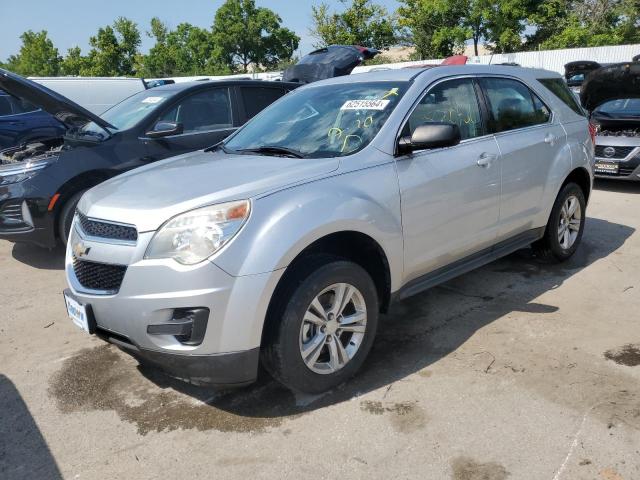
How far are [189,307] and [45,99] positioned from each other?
346cm

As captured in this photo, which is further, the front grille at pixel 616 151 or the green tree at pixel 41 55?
the green tree at pixel 41 55

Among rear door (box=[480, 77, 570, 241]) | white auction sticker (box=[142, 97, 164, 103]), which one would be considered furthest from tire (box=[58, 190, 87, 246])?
rear door (box=[480, 77, 570, 241])

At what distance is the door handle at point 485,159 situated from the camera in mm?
3849

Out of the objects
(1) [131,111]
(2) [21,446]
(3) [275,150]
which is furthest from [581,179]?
(2) [21,446]

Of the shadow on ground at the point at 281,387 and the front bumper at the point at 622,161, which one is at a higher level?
the front bumper at the point at 622,161

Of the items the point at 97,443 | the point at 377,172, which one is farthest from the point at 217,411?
the point at 377,172

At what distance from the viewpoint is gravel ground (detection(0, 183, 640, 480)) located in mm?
2541

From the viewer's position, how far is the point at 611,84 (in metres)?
8.91

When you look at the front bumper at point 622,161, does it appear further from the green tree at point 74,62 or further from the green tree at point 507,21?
the green tree at point 74,62

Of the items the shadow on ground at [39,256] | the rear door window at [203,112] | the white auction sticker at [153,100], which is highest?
the white auction sticker at [153,100]

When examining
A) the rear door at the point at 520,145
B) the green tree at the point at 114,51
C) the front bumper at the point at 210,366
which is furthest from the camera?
the green tree at the point at 114,51

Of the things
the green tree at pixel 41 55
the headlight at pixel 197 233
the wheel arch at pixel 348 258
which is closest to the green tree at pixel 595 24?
the wheel arch at pixel 348 258

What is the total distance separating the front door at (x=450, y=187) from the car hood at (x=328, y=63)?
21.7 ft

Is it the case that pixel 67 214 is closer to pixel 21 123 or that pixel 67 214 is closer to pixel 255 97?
pixel 255 97
